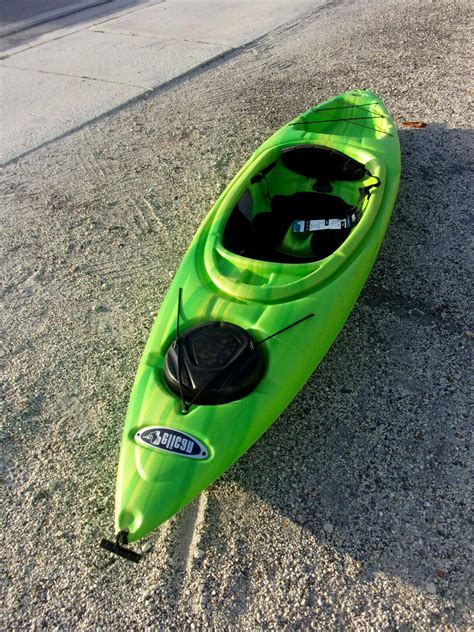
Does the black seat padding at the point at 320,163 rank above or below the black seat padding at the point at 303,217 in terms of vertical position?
above

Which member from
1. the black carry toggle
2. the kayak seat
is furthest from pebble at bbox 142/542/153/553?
the kayak seat

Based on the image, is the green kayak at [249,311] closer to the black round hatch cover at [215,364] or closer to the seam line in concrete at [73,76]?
the black round hatch cover at [215,364]

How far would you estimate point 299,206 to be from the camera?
400 centimetres

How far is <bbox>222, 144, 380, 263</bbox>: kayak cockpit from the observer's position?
11.9 ft

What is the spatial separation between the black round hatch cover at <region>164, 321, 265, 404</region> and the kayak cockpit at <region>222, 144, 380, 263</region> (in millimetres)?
856

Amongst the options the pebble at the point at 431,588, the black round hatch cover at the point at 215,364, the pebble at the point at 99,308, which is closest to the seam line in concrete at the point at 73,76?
the pebble at the point at 99,308

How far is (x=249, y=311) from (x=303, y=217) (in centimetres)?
130

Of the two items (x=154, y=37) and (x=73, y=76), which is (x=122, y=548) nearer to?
(x=73, y=76)

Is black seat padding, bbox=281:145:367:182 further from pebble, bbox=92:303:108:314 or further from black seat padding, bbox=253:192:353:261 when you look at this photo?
pebble, bbox=92:303:108:314

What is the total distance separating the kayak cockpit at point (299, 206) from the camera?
3621 millimetres

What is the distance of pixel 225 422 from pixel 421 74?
561cm

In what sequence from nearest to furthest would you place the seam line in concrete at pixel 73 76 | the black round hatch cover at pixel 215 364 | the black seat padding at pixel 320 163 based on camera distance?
the black round hatch cover at pixel 215 364 < the black seat padding at pixel 320 163 < the seam line in concrete at pixel 73 76

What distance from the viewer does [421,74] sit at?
6465mm

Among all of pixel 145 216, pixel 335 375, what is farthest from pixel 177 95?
pixel 335 375
